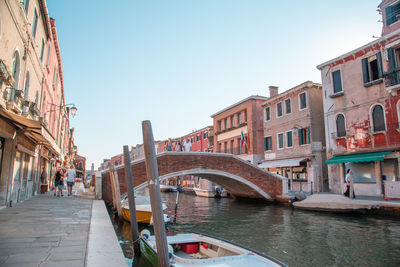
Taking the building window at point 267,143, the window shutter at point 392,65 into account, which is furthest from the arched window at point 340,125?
the building window at point 267,143

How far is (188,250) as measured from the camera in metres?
5.05

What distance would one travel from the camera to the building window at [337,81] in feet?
51.4

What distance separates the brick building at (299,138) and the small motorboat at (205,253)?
1354 cm

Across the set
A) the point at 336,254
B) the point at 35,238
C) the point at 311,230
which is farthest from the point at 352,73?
the point at 35,238

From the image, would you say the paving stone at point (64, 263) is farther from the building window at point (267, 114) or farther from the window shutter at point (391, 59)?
the building window at point (267, 114)

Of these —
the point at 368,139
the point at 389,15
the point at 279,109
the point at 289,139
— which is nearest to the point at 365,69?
the point at 389,15

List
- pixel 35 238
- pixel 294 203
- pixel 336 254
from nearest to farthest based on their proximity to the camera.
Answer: pixel 35 238, pixel 336 254, pixel 294 203

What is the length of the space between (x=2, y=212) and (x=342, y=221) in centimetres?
1039

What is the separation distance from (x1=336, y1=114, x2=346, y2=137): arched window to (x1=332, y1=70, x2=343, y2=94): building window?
143 cm

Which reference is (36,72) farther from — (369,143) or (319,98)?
(319,98)

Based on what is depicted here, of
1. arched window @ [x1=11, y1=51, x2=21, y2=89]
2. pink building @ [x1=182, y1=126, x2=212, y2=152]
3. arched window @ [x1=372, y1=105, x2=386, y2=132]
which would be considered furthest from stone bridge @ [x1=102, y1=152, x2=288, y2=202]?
pink building @ [x1=182, y1=126, x2=212, y2=152]

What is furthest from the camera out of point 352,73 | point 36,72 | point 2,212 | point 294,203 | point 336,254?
point 352,73

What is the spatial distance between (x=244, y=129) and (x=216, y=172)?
8233 mm

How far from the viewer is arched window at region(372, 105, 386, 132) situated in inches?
524
